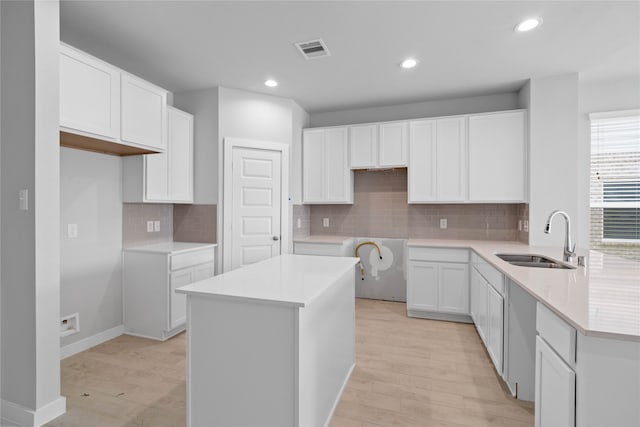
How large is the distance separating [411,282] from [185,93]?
356cm

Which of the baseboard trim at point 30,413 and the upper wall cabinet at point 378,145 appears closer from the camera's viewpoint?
the baseboard trim at point 30,413

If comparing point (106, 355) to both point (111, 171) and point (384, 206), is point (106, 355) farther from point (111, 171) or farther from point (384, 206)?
point (384, 206)

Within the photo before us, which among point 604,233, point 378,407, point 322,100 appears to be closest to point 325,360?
point 378,407

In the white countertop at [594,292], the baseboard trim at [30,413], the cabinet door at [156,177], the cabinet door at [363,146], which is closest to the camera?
the white countertop at [594,292]

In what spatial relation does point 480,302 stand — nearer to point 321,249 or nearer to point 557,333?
point 557,333

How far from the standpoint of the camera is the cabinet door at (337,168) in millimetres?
4484

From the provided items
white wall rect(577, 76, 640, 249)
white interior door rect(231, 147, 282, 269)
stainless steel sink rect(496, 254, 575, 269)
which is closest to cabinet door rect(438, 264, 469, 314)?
stainless steel sink rect(496, 254, 575, 269)

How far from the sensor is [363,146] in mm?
4379

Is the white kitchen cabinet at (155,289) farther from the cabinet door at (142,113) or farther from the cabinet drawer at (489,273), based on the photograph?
the cabinet drawer at (489,273)

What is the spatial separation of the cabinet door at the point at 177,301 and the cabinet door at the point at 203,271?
0.10 m

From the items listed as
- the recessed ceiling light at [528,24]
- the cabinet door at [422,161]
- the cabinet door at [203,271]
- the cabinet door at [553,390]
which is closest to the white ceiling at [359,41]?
the recessed ceiling light at [528,24]

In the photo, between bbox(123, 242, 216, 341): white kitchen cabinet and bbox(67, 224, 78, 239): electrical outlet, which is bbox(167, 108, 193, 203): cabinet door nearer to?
bbox(123, 242, 216, 341): white kitchen cabinet

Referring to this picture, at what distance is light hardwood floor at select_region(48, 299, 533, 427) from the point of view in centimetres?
201

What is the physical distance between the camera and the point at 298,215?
15.2 ft
